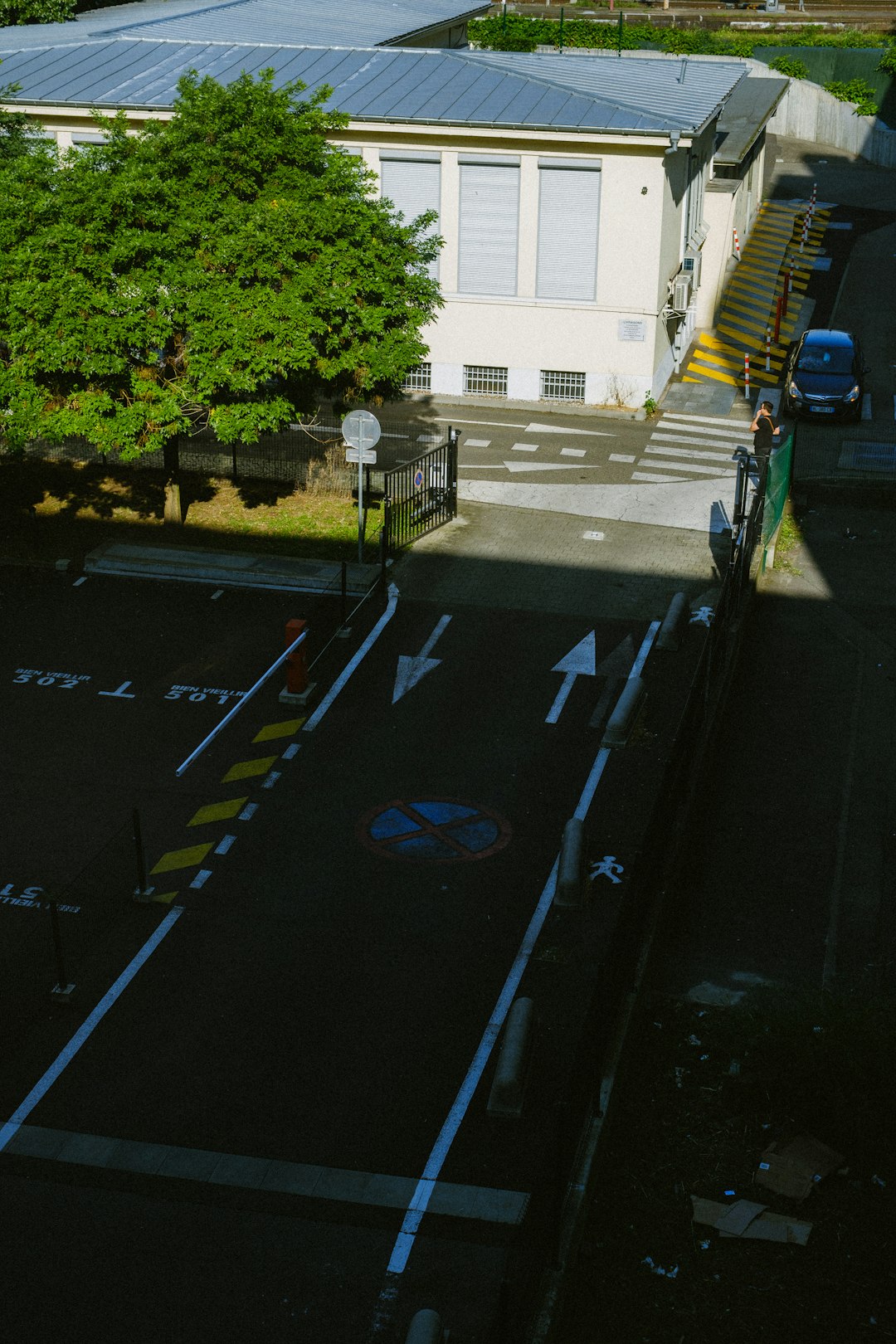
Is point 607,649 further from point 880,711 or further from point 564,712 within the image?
point 880,711

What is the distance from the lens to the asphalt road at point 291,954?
1144 centimetres

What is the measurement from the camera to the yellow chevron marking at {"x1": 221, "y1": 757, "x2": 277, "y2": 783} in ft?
62.2

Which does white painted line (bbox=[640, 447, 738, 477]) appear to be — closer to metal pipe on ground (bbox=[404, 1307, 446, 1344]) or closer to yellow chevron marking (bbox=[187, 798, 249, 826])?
yellow chevron marking (bbox=[187, 798, 249, 826])

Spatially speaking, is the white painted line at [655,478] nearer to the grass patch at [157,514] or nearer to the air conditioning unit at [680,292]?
the grass patch at [157,514]

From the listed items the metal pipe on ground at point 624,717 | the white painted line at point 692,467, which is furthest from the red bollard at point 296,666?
the white painted line at point 692,467

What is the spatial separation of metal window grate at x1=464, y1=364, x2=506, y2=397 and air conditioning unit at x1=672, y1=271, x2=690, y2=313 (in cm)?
473

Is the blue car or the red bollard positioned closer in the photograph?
the red bollard

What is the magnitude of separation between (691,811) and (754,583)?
28.7 feet

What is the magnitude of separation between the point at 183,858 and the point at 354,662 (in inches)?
237

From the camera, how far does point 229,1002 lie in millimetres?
14641

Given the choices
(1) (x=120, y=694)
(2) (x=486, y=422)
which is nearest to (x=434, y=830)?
(1) (x=120, y=694)

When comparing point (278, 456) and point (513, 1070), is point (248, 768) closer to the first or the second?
point (513, 1070)

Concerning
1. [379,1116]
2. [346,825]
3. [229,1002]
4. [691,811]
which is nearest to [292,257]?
[346,825]

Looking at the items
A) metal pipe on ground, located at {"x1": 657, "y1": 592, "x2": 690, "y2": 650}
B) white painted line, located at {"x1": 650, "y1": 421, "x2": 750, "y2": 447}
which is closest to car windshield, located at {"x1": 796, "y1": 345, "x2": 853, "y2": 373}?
white painted line, located at {"x1": 650, "y1": 421, "x2": 750, "y2": 447}
